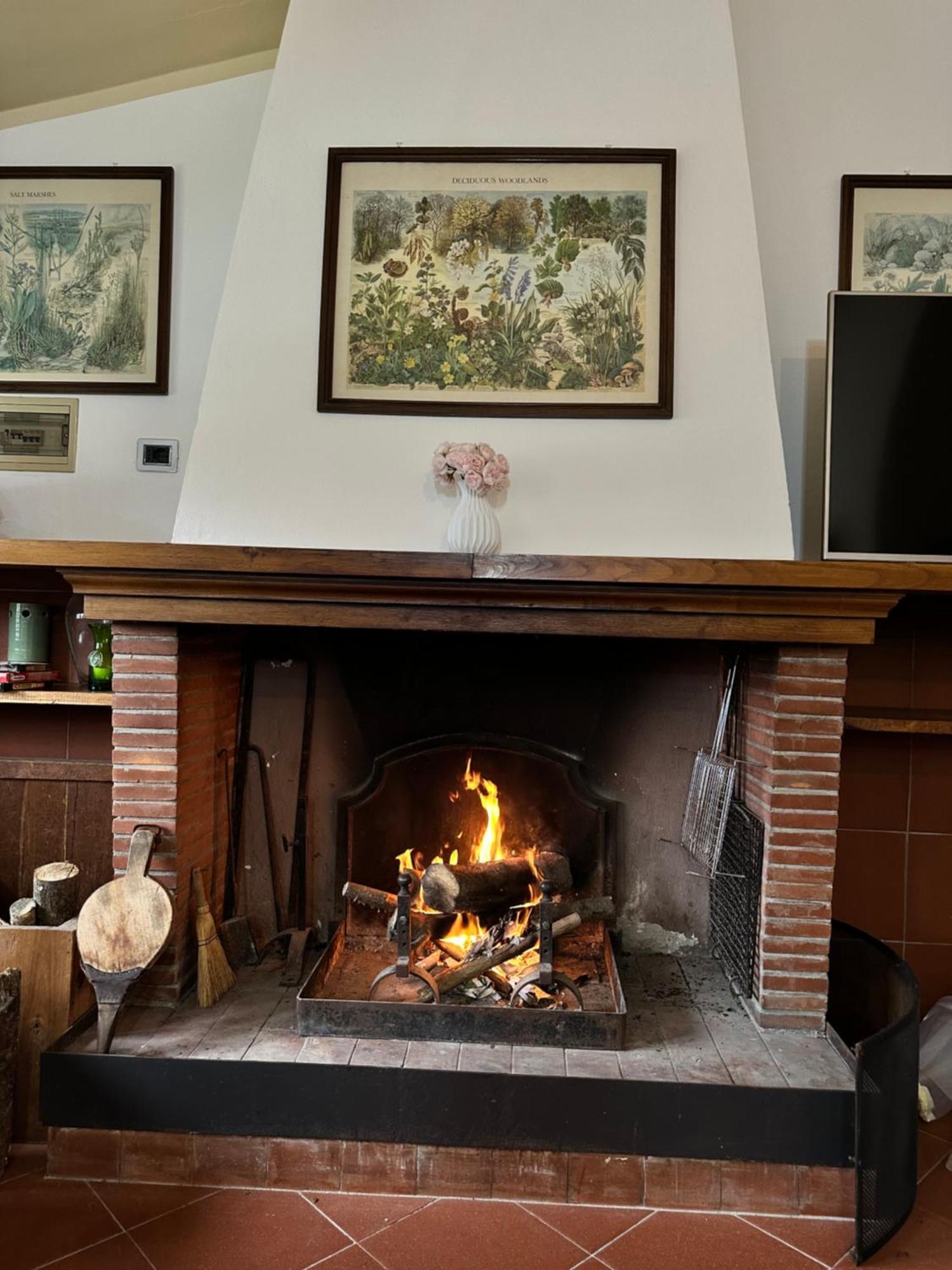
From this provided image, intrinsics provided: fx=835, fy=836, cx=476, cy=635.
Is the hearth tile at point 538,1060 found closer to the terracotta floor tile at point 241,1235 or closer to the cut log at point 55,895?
the terracotta floor tile at point 241,1235

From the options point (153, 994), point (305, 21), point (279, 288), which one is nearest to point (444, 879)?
point (153, 994)

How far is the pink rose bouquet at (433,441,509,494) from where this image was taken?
207 centimetres

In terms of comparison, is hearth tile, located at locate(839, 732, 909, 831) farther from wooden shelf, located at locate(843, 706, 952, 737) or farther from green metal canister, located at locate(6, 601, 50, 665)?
Answer: green metal canister, located at locate(6, 601, 50, 665)

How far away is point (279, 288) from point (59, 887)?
5.78 ft

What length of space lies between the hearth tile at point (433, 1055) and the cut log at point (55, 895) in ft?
3.54

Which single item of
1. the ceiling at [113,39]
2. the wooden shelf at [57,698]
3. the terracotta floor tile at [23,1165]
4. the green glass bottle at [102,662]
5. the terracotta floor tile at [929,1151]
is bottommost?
the terracotta floor tile at [929,1151]

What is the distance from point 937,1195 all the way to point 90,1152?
1971mm

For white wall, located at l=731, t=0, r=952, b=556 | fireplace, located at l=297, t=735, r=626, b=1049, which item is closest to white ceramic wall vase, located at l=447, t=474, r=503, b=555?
fireplace, located at l=297, t=735, r=626, b=1049

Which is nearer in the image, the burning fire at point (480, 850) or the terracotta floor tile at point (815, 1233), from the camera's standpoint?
the terracotta floor tile at point (815, 1233)

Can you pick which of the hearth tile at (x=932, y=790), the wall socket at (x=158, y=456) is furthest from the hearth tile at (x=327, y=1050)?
the hearth tile at (x=932, y=790)

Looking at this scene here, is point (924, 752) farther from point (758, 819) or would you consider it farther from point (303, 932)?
point (303, 932)

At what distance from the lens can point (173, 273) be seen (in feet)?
8.64

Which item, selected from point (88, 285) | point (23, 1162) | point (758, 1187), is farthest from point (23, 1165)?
point (88, 285)

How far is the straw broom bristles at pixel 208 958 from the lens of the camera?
218cm
